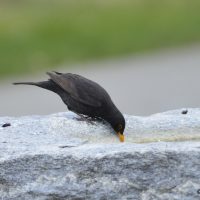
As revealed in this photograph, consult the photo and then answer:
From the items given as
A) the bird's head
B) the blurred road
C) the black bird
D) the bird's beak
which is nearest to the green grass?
the blurred road

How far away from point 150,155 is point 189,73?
878cm

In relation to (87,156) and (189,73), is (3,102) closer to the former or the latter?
(189,73)

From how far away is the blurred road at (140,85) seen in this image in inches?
489

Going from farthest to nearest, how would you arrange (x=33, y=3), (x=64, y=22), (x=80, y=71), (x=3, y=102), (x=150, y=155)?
(x=33, y=3) → (x=64, y=22) → (x=80, y=71) → (x=3, y=102) → (x=150, y=155)

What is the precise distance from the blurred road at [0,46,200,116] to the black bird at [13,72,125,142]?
4948 millimetres

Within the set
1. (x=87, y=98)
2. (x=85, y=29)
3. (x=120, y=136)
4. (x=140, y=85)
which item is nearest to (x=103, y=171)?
(x=120, y=136)

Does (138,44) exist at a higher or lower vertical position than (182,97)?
higher

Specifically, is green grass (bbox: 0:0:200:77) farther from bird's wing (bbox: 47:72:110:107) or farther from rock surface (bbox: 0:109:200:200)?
rock surface (bbox: 0:109:200:200)

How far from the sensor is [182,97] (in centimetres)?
1282

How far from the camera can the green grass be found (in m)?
14.5

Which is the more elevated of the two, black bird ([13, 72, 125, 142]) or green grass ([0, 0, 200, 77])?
green grass ([0, 0, 200, 77])

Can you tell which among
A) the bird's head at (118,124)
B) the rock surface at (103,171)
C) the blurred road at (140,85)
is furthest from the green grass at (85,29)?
the rock surface at (103,171)

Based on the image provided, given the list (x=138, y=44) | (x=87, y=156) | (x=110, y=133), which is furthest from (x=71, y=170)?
(x=138, y=44)

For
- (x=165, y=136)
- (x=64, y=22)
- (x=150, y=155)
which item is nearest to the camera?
(x=150, y=155)
